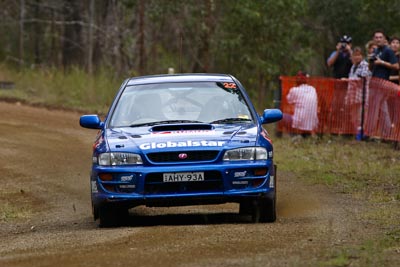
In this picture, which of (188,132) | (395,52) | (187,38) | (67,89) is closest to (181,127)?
(188,132)

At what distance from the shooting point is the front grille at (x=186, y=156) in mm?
10039

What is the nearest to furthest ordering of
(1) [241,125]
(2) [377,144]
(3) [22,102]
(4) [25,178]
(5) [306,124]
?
1. (1) [241,125]
2. (4) [25,178]
3. (2) [377,144]
4. (5) [306,124]
5. (3) [22,102]

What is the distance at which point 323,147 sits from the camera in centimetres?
1991

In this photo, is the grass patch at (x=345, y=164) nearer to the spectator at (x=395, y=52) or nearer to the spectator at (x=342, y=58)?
the spectator at (x=395, y=52)

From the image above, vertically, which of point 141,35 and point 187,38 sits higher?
point 141,35

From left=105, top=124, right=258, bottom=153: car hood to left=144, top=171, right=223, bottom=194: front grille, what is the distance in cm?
25

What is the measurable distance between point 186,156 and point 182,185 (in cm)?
27

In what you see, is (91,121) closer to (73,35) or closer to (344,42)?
(344,42)

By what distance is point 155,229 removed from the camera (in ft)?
31.4

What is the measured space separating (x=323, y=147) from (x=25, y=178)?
6.14m

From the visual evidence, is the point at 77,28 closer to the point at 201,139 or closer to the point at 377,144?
the point at 377,144

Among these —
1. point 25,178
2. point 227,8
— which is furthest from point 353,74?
point 227,8

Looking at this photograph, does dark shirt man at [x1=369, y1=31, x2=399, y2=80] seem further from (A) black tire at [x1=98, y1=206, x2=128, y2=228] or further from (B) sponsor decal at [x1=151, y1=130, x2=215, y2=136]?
(A) black tire at [x1=98, y1=206, x2=128, y2=228]

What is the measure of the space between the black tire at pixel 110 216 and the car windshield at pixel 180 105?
3.08 ft
